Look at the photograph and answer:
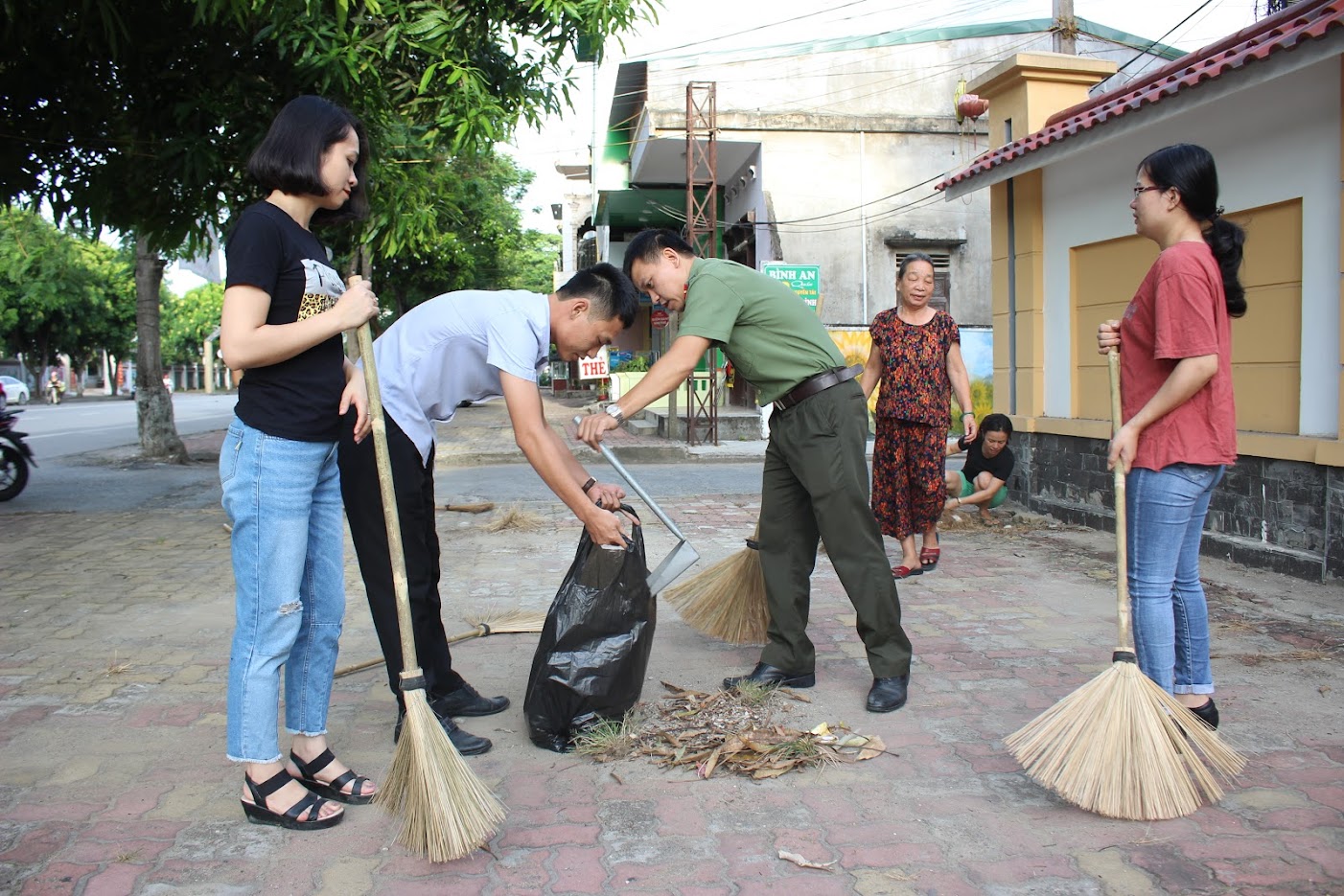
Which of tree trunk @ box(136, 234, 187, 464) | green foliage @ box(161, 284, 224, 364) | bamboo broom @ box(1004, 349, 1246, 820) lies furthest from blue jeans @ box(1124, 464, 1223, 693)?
green foliage @ box(161, 284, 224, 364)

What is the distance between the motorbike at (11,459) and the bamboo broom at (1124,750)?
945cm

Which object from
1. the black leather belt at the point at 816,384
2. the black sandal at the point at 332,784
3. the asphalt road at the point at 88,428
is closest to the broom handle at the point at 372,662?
the black sandal at the point at 332,784

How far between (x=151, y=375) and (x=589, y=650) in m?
11.0

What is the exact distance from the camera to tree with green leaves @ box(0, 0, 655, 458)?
5.99m

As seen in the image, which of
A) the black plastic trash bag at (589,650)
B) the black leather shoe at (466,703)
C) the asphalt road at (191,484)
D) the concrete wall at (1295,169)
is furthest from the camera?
the asphalt road at (191,484)

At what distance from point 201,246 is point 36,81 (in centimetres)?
136

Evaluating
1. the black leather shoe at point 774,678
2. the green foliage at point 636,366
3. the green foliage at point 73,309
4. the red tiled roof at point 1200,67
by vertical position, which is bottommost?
the black leather shoe at point 774,678

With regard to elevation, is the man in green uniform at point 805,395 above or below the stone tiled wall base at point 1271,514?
above

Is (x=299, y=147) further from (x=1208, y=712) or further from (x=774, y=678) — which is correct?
(x=1208, y=712)

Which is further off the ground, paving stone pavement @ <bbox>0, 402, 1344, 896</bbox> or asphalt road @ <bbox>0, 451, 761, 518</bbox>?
asphalt road @ <bbox>0, 451, 761, 518</bbox>

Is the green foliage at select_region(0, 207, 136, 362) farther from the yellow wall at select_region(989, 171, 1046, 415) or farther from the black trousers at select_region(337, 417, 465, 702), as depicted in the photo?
the black trousers at select_region(337, 417, 465, 702)

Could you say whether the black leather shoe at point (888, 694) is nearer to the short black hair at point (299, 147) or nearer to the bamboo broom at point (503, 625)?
the bamboo broom at point (503, 625)

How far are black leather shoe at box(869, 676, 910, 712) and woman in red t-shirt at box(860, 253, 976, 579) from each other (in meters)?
2.15

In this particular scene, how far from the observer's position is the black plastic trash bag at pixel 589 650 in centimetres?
306
